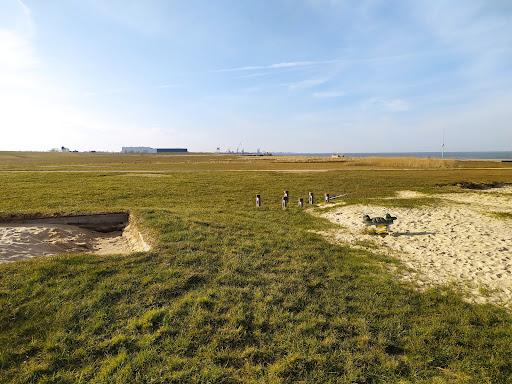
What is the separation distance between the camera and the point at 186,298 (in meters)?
7.93

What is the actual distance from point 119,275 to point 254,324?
4.53m

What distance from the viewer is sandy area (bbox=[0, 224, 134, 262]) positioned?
11.2 m

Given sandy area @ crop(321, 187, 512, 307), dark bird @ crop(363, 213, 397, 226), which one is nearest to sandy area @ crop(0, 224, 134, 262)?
sandy area @ crop(321, 187, 512, 307)

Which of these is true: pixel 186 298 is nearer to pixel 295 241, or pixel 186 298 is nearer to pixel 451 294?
pixel 295 241

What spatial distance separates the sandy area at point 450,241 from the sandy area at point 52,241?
1064cm

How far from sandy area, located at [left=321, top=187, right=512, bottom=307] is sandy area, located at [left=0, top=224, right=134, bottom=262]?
34.9ft

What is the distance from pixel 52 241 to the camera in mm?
12898

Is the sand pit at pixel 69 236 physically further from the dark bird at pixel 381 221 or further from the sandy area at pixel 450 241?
the dark bird at pixel 381 221

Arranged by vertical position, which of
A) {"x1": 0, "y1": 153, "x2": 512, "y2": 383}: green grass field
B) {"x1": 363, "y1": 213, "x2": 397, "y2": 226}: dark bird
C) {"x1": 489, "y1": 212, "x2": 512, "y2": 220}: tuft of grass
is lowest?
{"x1": 0, "y1": 153, "x2": 512, "y2": 383}: green grass field

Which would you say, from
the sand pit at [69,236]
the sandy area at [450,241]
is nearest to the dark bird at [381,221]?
the sandy area at [450,241]

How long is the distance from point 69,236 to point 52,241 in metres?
1.02

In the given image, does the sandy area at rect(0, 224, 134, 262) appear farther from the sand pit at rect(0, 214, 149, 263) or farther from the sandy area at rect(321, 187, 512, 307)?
the sandy area at rect(321, 187, 512, 307)

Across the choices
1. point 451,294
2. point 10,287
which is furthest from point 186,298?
point 451,294

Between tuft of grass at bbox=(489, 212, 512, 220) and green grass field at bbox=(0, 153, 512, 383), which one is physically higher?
tuft of grass at bbox=(489, 212, 512, 220)
